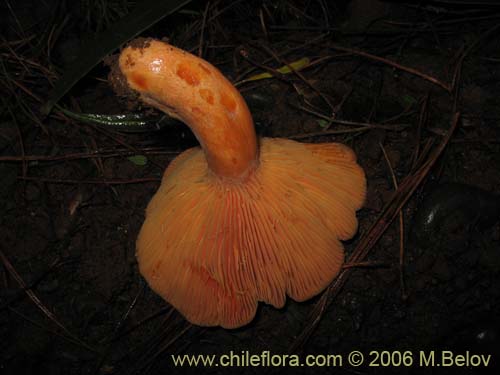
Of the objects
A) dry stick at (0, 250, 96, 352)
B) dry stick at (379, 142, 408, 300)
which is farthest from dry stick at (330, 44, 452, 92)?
dry stick at (0, 250, 96, 352)

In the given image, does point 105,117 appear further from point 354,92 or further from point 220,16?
point 354,92

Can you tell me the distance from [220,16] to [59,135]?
4.31 ft

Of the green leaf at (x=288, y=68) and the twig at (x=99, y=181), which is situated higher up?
the green leaf at (x=288, y=68)

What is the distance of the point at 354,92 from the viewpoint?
7.29 feet

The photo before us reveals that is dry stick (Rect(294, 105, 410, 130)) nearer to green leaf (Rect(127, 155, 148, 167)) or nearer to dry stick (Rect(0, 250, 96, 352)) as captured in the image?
green leaf (Rect(127, 155, 148, 167))

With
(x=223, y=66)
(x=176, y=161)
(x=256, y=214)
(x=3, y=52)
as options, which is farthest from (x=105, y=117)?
(x=256, y=214)

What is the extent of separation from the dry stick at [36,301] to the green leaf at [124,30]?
1.09 meters

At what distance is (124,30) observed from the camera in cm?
182

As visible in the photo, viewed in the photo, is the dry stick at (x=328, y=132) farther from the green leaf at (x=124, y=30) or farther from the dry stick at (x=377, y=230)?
the green leaf at (x=124, y=30)

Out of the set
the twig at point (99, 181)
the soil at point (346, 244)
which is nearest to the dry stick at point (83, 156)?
the soil at point (346, 244)

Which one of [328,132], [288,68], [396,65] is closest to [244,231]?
[328,132]

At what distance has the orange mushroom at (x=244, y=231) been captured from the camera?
5.05ft

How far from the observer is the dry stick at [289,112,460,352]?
1.82 meters

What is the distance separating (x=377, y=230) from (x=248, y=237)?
748 mm
